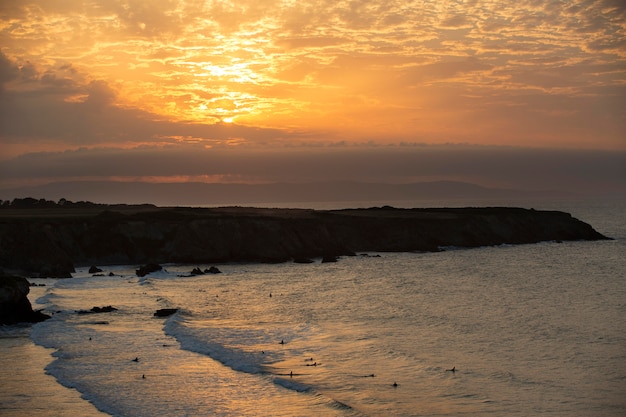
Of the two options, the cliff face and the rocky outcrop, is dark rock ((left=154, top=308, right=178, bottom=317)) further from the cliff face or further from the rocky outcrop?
the cliff face

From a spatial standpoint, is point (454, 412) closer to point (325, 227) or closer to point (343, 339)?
point (343, 339)

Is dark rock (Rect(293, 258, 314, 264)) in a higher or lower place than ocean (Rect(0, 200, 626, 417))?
higher

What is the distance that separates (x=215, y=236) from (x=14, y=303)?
50360 mm

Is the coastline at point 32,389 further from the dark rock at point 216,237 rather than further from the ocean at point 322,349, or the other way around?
the dark rock at point 216,237

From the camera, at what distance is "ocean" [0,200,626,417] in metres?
25.5

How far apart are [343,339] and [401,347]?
12.3ft

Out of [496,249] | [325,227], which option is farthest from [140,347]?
[496,249]

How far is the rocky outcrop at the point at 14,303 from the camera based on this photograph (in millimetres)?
42828

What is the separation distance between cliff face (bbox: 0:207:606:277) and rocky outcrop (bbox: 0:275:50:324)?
29099mm

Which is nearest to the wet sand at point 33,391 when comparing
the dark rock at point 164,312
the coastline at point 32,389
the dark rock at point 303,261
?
the coastline at point 32,389

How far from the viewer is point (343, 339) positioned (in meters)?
38.1

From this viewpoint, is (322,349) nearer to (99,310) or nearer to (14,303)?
(99,310)

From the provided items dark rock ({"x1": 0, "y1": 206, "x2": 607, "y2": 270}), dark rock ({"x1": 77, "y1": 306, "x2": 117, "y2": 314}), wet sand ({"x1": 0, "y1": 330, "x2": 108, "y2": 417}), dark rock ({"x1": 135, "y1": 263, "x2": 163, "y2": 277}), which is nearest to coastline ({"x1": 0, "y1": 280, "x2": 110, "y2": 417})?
wet sand ({"x1": 0, "y1": 330, "x2": 108, "y2": 417})

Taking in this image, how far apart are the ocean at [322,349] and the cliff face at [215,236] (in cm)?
1164
